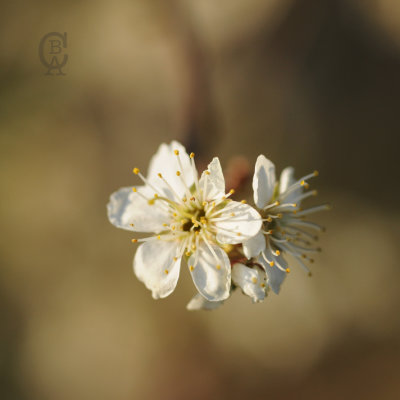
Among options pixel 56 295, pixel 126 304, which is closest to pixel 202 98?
pixel 126 304

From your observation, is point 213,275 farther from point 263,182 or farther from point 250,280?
point 263,182

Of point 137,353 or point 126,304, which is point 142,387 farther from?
point 126,304

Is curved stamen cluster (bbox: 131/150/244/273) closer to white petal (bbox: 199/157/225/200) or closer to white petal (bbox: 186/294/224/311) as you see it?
white petal (bbox: 199/157/225/200)

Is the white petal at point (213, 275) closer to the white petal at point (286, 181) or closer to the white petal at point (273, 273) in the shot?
the white petal at point (273, 273)

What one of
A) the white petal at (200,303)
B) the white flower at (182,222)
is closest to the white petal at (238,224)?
the white flower at (182,222)

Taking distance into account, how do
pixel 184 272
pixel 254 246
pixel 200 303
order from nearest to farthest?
pixel 254 246 < pixel 200 303 < pixel 184 272

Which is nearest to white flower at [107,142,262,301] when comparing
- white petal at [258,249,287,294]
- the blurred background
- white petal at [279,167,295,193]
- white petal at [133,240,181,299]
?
white petal at [133,240,181,299]

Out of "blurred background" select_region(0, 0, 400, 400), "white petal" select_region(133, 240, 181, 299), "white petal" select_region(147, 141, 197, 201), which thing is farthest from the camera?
"blurred background" select_region(0, 0, 400, 400)

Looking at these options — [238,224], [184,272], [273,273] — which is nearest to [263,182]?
[238,224]
